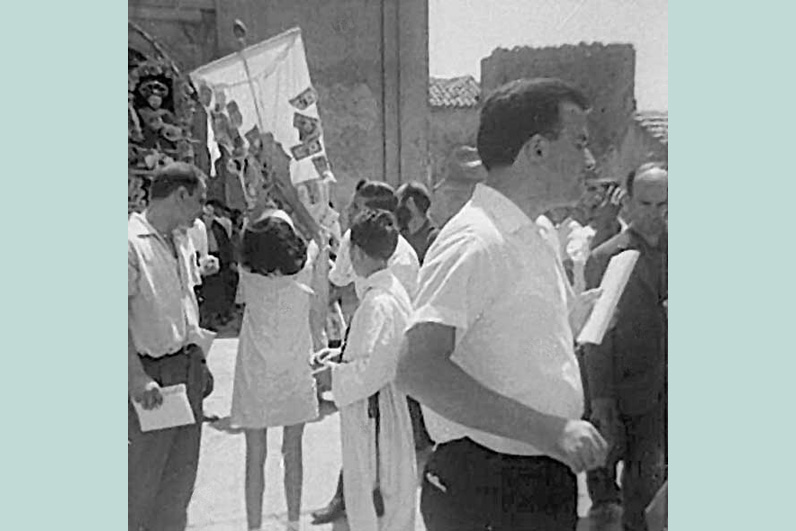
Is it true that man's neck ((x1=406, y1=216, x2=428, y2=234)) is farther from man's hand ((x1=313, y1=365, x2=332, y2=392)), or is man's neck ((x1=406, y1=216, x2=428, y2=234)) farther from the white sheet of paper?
the white sheet of paper

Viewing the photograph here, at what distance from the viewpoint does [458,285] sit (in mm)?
2178

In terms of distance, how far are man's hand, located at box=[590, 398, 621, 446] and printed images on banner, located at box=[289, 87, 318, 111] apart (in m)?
0.73

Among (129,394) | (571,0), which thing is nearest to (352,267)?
(129,394)

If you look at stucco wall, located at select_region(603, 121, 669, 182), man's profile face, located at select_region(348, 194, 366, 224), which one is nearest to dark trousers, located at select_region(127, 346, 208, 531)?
man's profile face, located at select_region(348, 194, 366, 224)

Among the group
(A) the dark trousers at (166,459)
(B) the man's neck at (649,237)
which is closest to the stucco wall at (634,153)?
(B) the man's neck at (649,237)

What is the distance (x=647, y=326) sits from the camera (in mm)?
2490

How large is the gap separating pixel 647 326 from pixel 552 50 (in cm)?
54

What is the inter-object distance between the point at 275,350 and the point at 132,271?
0.95ft

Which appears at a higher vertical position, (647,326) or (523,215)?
(523,215)

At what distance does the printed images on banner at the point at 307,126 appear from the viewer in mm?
2383

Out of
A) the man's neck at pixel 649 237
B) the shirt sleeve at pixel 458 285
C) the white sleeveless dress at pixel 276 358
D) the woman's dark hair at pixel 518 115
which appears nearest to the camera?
the shirt sleeve at pixel 458 285

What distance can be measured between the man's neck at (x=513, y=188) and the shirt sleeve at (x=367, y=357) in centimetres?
28

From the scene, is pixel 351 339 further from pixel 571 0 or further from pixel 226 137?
pixel 571 0

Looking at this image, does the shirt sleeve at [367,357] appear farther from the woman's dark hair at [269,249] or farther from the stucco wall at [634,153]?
the stucco wall at [634,153]
